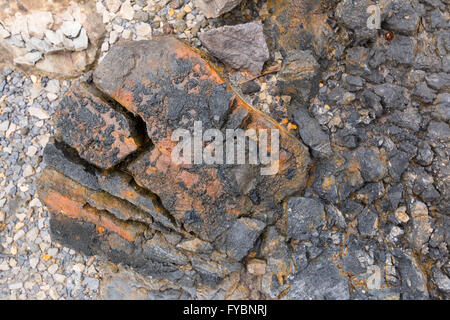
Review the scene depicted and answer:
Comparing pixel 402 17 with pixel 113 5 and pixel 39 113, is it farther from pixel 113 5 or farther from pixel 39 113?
pixel 39 113

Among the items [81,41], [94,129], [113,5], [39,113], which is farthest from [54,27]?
[94,129]

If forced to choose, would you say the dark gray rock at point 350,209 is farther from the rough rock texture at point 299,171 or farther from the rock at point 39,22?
the rock at point 39,22

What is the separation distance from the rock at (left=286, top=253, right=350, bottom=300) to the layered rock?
343mm

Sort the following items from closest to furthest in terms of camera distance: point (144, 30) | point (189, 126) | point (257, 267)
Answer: point (189, 126) → point (257, 267) → point (144, 30)

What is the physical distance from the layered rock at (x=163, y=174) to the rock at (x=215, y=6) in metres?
0.40

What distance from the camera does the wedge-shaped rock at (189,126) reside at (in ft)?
9.27

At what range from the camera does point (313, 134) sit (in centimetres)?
300

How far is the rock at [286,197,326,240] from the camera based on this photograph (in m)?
2.97

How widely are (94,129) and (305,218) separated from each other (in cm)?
172

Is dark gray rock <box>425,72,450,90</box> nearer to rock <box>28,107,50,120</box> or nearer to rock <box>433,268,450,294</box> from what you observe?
rock <box>433,268,450,294</box>

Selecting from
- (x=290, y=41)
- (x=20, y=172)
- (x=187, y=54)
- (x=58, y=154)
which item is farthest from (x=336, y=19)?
(x=20, y=172)

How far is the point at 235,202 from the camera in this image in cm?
292

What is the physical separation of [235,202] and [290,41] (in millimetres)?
1349

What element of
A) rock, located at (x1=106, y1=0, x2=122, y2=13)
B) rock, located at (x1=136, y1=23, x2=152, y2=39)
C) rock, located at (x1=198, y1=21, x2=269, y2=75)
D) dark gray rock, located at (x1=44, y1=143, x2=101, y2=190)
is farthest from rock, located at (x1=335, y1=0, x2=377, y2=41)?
dark gray rock, located at (x1=44, y1=143, x2=101, y2=190)
